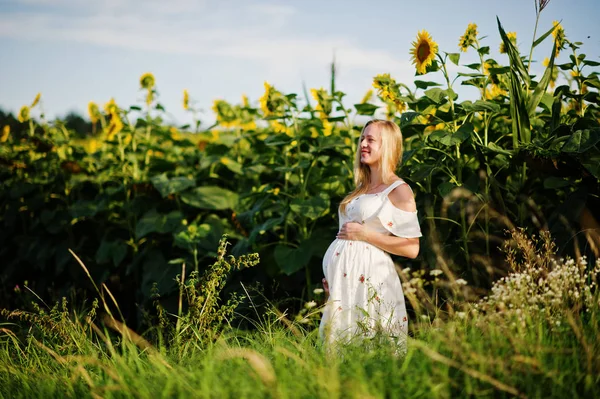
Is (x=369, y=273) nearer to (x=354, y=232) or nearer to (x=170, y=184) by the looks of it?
(x=354, y=232)

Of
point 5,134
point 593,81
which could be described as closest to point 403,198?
point 593,81

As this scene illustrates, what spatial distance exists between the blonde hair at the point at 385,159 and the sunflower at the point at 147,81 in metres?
2.37

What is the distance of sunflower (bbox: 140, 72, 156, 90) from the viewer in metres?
4.75

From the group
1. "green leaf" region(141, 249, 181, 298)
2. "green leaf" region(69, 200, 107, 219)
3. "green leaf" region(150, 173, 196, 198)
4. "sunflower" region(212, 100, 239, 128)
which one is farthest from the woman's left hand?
"green leaf" region(69, 200, 107, 219)

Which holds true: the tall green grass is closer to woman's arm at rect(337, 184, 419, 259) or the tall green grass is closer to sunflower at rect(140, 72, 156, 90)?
woman's arm at rect(337, 184, 419, 259)

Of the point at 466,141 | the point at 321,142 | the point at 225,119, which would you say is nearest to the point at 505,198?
the point at 466,141

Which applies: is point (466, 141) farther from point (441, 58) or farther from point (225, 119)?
point (225, 119)

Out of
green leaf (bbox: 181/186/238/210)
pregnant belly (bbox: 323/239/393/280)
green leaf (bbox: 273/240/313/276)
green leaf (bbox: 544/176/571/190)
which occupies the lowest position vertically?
green leaf (bbox: 273/240/313/276)

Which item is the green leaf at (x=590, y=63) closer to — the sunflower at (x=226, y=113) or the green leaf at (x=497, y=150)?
the green leaf at (x=497, y=150)

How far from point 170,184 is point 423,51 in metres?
2.07

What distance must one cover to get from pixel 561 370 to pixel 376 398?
566mm

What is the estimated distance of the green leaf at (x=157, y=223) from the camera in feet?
14.0

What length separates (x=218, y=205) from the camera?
4.27 meters

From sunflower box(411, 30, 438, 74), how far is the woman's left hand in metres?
0.87
